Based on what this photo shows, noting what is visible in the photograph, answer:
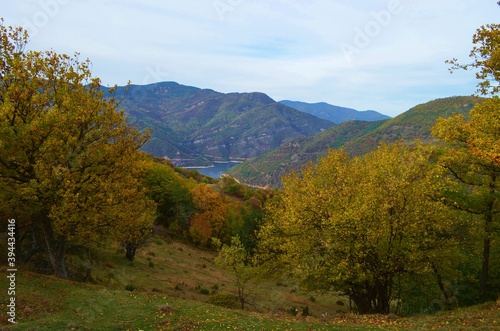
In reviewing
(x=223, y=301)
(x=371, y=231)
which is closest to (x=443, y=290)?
(x=371, y=231)

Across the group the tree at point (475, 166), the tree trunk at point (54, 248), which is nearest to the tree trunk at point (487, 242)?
the tree at point (475, 166)

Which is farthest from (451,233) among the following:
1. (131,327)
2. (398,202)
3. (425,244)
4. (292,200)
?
(131,327)

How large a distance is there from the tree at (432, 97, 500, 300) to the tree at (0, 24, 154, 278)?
2058 cm

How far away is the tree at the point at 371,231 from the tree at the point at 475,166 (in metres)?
1.54

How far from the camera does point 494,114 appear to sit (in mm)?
18375

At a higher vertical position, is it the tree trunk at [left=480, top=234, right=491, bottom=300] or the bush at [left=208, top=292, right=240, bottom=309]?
the tree trunk at [left=480, top=234, right=491, bottom=300]

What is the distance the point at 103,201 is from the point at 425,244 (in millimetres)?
20464

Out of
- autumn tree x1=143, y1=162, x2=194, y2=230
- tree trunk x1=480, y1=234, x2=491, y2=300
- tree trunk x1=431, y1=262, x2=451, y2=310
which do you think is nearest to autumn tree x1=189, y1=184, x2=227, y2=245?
autumn tree x1=143, y1=162, x2=194, y2=230

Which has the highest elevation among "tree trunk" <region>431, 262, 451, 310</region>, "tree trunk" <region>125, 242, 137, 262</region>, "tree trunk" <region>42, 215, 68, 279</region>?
"tree trunk" <region>42, 215, 68, 279</region>

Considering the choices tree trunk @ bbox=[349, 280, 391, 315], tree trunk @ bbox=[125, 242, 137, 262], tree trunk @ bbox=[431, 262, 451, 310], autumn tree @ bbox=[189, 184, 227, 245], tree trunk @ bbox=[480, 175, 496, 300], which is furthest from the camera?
autumn tree @ bbox=[189, 184, 227, 245]

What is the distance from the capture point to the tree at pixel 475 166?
18953mm

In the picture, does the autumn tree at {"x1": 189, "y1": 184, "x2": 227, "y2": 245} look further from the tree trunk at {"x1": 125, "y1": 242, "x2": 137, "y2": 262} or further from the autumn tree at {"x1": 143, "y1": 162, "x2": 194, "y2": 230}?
the tree trunk at {"x1": 125, "y1": 242, "x2": 137, "y2": 262}

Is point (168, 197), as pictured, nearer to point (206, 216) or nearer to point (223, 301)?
point (206, 216)

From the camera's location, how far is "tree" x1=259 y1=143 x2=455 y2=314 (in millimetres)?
19891
